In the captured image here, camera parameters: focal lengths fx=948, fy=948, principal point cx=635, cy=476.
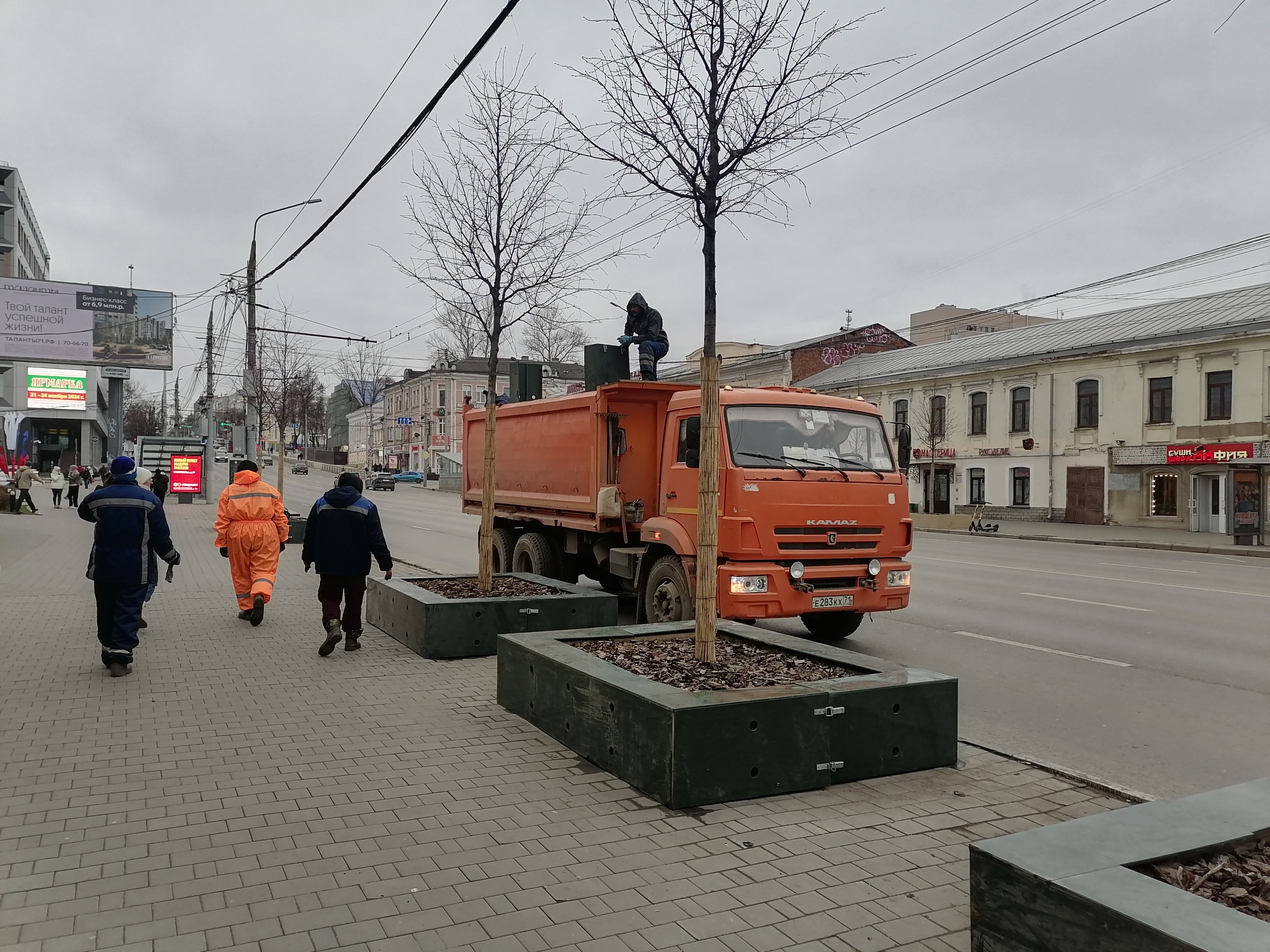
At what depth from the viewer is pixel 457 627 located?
26.5ft

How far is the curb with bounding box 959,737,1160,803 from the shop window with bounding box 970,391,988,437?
35608 millimetres

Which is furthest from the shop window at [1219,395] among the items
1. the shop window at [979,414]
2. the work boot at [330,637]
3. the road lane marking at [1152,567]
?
the work boot at [330,637]

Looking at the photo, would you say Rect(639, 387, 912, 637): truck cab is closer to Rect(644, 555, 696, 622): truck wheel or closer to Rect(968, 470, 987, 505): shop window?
Rect(644, 555, 696, 622): truck wheel

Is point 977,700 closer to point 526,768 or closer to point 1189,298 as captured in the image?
point 526,768

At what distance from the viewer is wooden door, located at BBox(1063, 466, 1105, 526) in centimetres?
3422

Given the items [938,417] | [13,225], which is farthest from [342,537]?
[13,225]

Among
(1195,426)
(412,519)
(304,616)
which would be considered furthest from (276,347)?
(1195,426)

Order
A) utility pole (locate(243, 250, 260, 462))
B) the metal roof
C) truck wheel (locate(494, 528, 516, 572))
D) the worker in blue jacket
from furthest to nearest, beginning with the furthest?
the metal roof → utility pole (locate(243, 250, 260, 462)) → truck wheel (locate(494, 528, 516, 572)) → the worker in blue jacket

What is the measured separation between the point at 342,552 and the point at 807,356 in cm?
4450

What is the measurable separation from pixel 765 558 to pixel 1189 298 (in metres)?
34.0

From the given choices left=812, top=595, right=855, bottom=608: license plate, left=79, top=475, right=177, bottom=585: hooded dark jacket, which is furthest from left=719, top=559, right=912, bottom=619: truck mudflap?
left=79, top=475, right=177, bottom=585: hooded dark jacket

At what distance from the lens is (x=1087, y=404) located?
3462cm

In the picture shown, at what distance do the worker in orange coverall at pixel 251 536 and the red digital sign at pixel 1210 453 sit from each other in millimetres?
28761

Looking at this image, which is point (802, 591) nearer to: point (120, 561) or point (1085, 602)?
point (120, 561)
